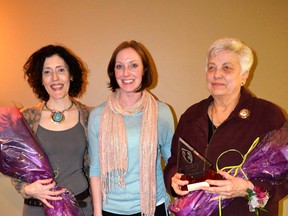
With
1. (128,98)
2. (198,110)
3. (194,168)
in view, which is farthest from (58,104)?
(194,168)

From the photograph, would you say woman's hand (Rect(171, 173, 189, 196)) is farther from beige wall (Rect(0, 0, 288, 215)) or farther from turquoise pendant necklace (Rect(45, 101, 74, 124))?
beige wall (Rect(0, 0, 288, 215))

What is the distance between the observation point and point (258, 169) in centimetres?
128

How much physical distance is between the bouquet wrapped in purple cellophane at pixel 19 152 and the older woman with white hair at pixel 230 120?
714 millimetres

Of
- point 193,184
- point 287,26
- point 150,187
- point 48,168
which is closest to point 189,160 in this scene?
point 193,184

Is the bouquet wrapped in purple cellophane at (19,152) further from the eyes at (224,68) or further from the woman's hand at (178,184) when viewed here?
the eyes at (224,68)

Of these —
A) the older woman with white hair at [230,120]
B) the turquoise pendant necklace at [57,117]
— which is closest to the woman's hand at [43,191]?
the turquoise pendant necklace at [57,117]

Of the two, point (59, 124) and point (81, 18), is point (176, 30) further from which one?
point (59, 124)

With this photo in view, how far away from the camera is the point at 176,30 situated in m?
2.65

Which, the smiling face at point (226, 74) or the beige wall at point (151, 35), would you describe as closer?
the smiling face at point (226, 74)

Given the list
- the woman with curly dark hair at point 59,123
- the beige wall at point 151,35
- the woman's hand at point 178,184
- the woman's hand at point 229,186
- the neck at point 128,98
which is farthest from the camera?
the beige wall at point 151,35

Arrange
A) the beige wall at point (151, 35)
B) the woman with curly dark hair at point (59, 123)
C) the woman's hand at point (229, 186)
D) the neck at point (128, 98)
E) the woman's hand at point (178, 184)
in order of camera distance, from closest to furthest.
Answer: the woman's hand at point (229, 186), the woman's hand at point (178, 184), the woman with curly dark hair at point (59, 123), the neck at point (128, 98), the beige wall at point (151, 35)

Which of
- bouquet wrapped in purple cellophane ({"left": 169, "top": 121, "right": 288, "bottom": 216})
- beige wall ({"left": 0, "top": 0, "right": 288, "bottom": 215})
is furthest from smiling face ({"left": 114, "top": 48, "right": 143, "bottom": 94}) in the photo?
beige wall ({"left": 0, "top": 0, "right": 288, "bottom": 215})

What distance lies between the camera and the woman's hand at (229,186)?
49.0 inches

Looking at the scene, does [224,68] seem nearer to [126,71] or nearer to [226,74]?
[226,74]
